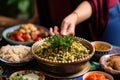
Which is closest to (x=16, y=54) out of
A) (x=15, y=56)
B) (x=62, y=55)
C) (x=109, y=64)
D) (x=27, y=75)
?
(x=15, y=56)

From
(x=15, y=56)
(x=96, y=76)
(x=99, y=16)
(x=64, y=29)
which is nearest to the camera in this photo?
(x=96, y=76)

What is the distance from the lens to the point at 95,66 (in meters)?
1.73

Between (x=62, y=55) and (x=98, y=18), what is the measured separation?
744 millimetres

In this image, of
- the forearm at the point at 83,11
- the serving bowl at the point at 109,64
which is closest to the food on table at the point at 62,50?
the serving bowl at the point at 109,64

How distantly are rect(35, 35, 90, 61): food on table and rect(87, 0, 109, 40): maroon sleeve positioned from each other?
1.79 feet

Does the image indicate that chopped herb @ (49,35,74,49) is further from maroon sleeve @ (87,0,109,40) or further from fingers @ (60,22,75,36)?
maroon sleeve @ (87,0,109,40)

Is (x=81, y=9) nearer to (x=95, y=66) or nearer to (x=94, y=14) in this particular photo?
(x=94, y=14)

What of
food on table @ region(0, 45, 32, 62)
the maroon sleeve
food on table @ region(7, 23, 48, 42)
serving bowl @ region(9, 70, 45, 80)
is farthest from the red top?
serving bowl @ region(9, 70, 45, 80)

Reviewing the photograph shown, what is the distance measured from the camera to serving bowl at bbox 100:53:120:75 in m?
1.60

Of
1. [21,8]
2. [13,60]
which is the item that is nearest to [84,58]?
[13,60]

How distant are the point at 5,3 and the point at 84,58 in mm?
Result: 2570

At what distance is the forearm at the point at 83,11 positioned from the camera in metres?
2.02

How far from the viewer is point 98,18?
2244mm

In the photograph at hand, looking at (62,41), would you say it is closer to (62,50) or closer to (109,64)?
(62,50)
